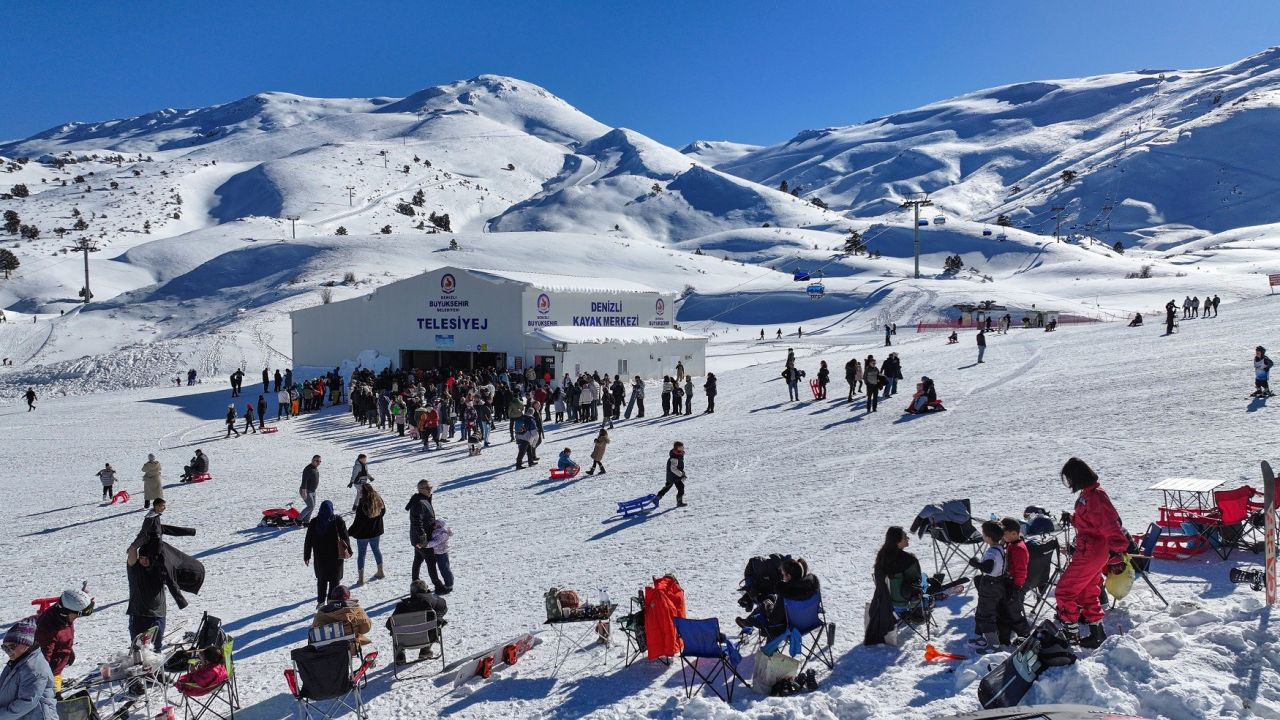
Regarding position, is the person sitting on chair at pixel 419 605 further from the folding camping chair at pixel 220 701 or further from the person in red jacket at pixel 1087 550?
the person in red jacket at pixel 1087 550

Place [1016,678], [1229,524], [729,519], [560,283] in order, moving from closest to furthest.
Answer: [1016,678]
[1229,524]
[729,519]
[560,283]

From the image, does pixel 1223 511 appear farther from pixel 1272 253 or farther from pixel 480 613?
pixel 1272 253

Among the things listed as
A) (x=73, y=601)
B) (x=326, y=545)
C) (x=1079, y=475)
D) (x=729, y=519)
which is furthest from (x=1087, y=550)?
(x=73, y=601)

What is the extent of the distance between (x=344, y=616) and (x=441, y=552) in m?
2.50

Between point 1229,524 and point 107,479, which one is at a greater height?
point 1229,524

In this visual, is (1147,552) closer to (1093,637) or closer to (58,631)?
(1093,637)

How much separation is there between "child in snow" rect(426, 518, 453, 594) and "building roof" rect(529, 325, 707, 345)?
21.1m

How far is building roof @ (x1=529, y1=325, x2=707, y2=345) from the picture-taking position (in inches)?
1208

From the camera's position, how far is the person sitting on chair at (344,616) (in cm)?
639

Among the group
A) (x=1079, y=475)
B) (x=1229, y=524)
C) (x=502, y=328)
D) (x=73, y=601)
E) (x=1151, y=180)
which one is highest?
(x=1151, y=180)

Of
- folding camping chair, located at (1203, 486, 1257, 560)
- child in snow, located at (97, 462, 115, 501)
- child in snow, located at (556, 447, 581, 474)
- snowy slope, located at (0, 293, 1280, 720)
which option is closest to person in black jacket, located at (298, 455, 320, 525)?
snowy slope, located at (0, 293, 1280, 720)

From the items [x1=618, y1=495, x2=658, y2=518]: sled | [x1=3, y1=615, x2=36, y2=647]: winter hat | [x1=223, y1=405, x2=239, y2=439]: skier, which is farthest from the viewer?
[x1=223, y1=405, x2=239, y2=439]: skier

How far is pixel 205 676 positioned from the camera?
607 centimetres

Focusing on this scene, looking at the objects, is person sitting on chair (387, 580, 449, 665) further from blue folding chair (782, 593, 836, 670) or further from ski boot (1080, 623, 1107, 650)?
ski boot (1080, 623, 1107, 650)
